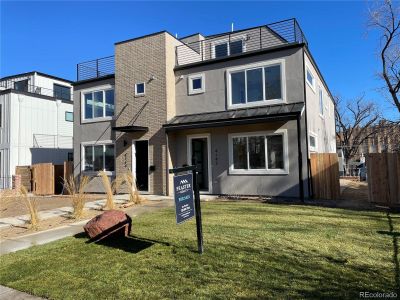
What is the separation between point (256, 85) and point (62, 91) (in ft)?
71.2

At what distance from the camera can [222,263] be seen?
194 inches

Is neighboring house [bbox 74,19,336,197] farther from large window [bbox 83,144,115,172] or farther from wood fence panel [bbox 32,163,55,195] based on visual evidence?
wood fence panel [bbox 32,163,55,195]

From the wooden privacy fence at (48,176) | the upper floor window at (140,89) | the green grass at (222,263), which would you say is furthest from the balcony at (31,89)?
the green grass at (222,263)

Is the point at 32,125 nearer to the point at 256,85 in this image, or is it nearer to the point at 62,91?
the point at 62,91

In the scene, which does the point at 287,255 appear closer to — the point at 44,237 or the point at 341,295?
the point at 341,295

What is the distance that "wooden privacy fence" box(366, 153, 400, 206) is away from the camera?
10156 mm

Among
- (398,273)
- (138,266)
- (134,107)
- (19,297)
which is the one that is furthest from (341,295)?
(134,107)

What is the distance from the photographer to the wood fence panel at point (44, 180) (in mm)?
18297

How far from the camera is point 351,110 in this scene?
43562 millimetres

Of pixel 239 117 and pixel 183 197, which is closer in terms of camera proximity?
pixel 183 197

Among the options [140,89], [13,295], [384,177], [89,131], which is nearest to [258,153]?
[384,177]

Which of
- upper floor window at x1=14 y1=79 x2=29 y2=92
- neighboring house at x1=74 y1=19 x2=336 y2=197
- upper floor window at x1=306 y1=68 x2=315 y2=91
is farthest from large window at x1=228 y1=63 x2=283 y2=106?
upper floor window at x1=14 y1=79 x2=29 y2=92

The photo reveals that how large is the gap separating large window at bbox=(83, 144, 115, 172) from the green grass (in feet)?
31.3

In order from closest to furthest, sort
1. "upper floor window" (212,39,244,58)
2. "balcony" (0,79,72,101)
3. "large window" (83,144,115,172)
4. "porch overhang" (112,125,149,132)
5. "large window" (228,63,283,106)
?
"large window" (228,63,283,106) → "porch overhang" (112,125,149,132) → "large window" (83,144,115,172) → "upper floor window" (212,39,244,58) → "balcony" (0,79,72,101)
